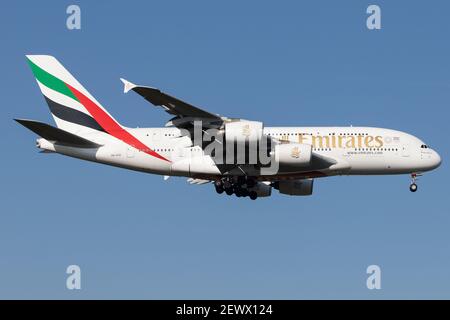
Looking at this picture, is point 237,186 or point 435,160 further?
point 435,160

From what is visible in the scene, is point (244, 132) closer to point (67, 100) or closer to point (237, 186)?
point (237, 186)

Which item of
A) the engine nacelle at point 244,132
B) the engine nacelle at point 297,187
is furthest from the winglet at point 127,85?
the engine nacelle at point 297,187

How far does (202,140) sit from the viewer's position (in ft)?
165

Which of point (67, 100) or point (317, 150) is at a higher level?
point (67, 100)

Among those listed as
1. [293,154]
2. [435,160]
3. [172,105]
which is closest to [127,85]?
[172,105]

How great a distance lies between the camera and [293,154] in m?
49.9

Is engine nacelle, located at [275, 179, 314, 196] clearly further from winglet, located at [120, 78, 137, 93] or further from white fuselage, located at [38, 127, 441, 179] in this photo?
winglet, located at [120, 78, 137, 93]

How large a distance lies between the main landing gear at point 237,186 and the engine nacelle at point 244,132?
364 centimetres

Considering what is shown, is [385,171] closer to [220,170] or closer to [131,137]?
[220,170]

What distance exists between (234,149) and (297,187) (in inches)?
284

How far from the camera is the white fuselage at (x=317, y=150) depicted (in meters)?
51.4

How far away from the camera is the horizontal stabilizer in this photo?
4938cm

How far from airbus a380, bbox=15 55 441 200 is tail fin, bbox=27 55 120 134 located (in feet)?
0.22

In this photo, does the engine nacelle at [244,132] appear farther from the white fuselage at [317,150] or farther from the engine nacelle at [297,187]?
the engine nacelle at [297,187]
